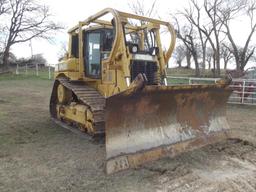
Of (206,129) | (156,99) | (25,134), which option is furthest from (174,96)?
(25,134)

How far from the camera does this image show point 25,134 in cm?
716

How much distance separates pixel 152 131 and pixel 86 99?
181 cm

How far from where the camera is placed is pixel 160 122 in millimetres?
5492

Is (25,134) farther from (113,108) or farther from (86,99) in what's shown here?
(113,108)

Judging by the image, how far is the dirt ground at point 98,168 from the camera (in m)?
4.23

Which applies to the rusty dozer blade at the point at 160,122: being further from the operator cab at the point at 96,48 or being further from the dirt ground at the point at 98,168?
the operator cab at the point at 96,48

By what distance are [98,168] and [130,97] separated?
1.13m

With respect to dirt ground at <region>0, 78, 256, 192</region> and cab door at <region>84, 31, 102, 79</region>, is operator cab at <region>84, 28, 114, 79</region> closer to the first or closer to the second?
cab door at <region>84, 31, 102, 79</region>

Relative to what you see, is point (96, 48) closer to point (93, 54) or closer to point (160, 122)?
point (93, 54)

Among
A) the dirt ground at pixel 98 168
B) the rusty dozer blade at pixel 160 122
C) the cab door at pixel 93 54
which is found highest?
the cab door at pixel 93 54

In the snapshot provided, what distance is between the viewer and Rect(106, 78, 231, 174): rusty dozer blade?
485 centimetres

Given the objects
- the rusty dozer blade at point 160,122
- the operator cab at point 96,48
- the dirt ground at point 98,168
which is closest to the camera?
the dirt ground at point 98,168

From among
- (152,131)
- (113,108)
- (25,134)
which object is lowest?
(25,134)

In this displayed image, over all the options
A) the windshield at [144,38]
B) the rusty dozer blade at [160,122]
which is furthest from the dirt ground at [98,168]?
the windshield at [144,38]
